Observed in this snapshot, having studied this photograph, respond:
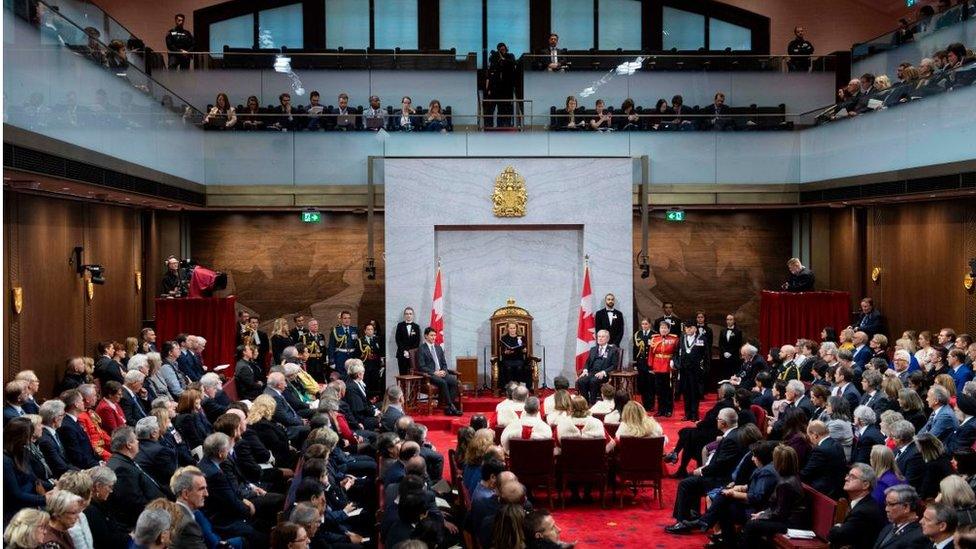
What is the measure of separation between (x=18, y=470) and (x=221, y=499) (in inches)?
55.4

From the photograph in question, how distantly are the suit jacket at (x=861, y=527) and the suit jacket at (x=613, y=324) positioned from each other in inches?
369

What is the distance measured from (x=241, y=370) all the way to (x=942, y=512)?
9493 mm

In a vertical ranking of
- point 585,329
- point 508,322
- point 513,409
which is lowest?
point 513,409

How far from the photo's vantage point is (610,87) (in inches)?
788

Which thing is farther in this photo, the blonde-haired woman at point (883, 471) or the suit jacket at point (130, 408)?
the suit jacket at point (130, 408)

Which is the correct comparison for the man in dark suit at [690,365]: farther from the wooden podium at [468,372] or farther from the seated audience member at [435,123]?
the seated audience member at [435,123]

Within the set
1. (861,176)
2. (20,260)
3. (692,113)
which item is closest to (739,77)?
(692,113)

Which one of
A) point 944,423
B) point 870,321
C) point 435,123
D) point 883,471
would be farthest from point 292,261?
point 883,471

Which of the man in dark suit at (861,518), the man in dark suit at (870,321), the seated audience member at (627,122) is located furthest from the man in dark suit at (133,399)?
the man in dark suit at (870,321)

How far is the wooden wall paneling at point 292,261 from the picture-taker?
19516 millimetres

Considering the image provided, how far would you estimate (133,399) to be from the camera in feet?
33.4

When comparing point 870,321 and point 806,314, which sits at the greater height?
point 806,314

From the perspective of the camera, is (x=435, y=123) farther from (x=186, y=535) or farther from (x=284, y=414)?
(x=186, y=535)

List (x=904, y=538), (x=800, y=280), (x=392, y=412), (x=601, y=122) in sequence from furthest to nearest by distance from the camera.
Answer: (x=601, y=122) < (x=800, y=280) < (x=392, y=412) < (x=904, y=538)
